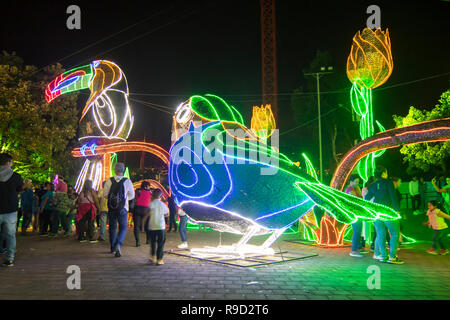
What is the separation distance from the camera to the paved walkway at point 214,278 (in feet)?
16.0

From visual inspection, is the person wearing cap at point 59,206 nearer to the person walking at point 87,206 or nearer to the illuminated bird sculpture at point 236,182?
the person walking at point 87,206

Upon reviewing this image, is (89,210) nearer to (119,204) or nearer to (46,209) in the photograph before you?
(46,209)

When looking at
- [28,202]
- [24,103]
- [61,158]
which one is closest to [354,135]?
[61,158]

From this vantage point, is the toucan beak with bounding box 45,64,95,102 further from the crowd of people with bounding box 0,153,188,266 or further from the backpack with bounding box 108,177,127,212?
the backpack with bounding box 108,177,127,212

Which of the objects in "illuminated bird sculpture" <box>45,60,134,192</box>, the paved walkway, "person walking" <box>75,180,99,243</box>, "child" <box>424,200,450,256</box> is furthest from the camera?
"illuminated bird sculpture" <box>45,60,134,192</box>

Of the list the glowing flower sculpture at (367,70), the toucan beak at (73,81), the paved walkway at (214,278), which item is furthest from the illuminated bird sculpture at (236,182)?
the toucan beak at (73,81)

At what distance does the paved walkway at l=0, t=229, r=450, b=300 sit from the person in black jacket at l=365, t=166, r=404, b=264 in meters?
0.26

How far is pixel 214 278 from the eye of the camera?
5.81 metres

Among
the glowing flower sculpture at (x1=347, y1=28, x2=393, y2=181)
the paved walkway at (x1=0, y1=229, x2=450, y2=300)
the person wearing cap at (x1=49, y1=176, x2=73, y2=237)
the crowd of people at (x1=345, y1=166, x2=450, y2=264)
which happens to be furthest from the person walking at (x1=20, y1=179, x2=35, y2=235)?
the glowing flower sculpture at (x1=347, y1=28, x2=393, y2=181)

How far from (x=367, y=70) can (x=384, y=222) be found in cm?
499

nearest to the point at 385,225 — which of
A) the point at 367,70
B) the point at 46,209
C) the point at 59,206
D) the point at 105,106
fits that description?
the point at 367,70

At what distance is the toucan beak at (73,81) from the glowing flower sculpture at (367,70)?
907 centimetres

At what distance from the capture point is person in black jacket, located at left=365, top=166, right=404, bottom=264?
7.19 meters
